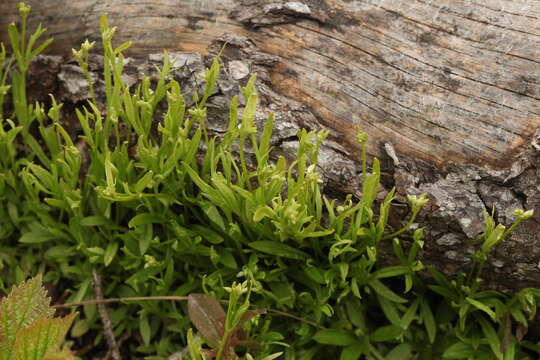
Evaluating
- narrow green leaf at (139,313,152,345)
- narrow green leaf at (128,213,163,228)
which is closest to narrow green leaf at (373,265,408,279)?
narrow green leaf at (128,213,163,228)

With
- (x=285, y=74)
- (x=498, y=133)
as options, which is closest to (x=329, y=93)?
(x=285, y=74)

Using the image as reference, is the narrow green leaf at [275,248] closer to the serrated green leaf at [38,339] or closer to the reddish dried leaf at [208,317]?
the reddish dried leaf at [208,317]

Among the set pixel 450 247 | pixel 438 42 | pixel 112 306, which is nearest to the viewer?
pixel 450 247

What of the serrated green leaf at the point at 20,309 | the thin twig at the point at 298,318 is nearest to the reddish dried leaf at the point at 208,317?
the thin twig at the point at 298,318

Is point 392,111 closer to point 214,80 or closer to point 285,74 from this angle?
point 285,74

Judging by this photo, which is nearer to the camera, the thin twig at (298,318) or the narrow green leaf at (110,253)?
the thin twig at (298,318)

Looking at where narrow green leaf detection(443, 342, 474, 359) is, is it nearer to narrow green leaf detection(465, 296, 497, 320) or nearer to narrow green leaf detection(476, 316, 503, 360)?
narrow green leaf detection(476, 316, 503, 360)
